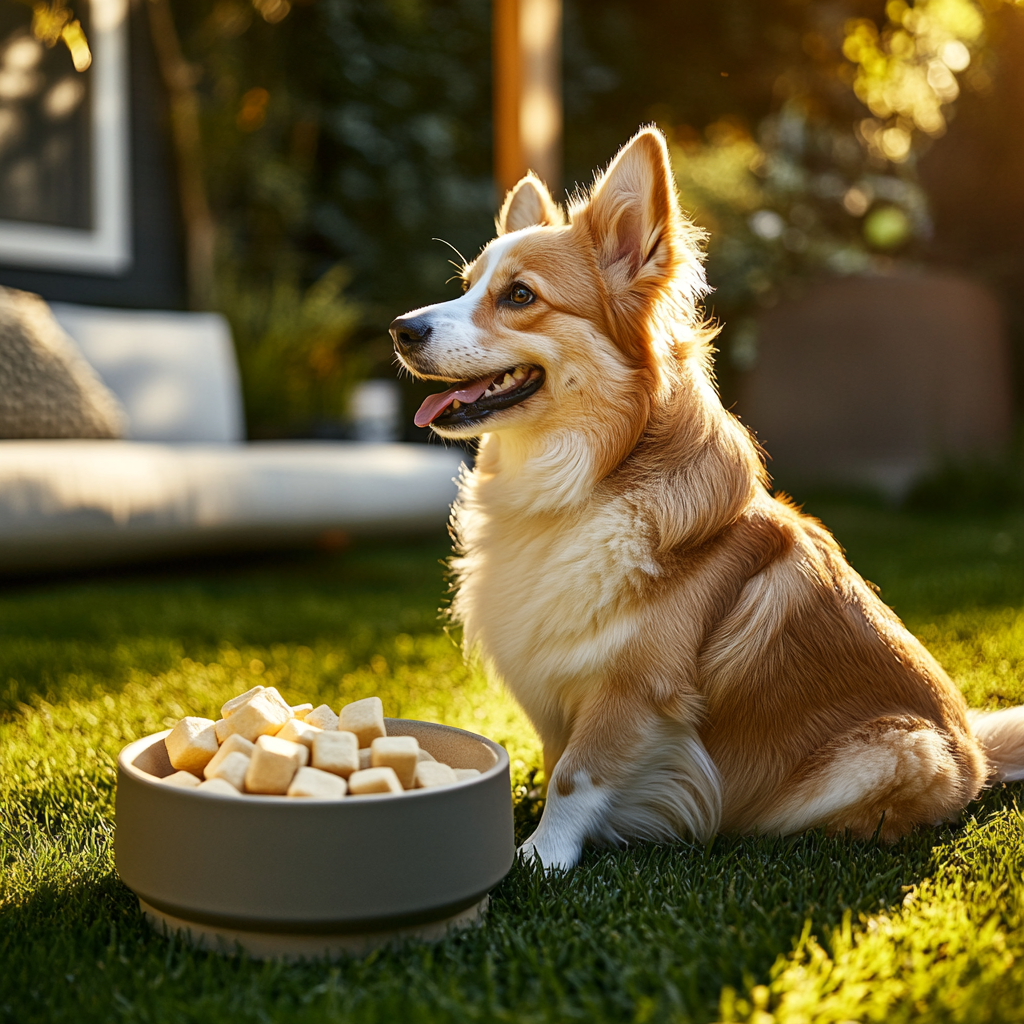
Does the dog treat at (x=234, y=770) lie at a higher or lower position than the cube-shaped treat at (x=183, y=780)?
higher

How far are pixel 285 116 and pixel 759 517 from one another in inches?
313

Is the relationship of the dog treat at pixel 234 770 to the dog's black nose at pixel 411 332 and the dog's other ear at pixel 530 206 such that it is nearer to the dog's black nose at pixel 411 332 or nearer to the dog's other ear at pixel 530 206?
the dog's black nose at pixel 411 332

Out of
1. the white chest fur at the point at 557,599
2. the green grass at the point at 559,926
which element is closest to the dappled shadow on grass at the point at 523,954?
Result: the green grass at the point at 559,926

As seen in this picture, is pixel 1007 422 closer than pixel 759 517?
No

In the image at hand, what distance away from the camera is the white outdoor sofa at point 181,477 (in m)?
3.48

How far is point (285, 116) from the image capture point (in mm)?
8445

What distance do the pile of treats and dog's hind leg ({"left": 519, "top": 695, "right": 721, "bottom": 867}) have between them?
0.23 meters

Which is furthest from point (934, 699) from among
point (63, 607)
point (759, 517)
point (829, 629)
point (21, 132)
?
point (21, 132)

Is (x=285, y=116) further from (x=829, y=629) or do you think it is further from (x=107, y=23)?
(x=829, y=629)

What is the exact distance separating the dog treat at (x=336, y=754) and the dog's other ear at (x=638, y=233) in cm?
96

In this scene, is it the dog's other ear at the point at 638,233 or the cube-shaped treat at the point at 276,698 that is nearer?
the cube-shaped treat at the point at 276,698

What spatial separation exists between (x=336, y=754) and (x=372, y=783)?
87mm

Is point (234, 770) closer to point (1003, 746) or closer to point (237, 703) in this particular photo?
point (237, 703)

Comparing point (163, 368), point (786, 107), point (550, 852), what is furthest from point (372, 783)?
point (786, 107)
